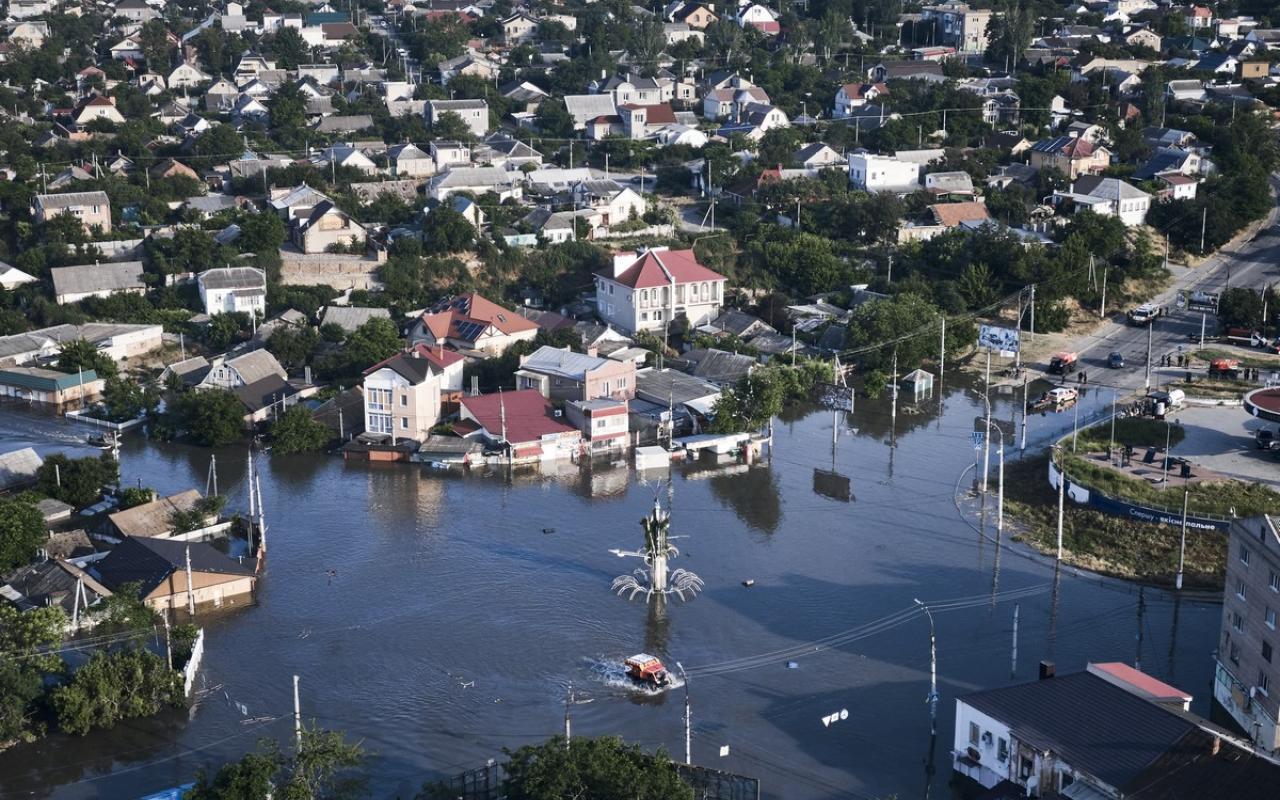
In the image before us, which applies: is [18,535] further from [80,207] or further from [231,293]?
[80,207]

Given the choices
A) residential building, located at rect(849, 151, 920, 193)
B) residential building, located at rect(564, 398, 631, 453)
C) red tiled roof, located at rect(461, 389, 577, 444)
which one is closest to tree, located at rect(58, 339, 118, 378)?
red tiled roof, located at rect(461, 389, 577, 444)

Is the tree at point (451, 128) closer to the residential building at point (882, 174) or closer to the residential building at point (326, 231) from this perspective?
the residential building at point (326, 231)

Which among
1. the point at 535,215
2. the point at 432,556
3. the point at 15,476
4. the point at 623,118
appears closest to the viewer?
the point at 432,556

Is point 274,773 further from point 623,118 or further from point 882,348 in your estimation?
point 623,118

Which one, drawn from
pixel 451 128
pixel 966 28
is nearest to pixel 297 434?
pixel 451 128

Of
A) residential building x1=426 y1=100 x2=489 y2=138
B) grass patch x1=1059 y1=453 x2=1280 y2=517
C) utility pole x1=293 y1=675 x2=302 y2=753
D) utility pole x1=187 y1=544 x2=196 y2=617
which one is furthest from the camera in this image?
residential building x1=426 y1=100 x2=489 y2=138

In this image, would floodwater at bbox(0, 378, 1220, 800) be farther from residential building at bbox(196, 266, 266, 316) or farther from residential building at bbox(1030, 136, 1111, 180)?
residential building at bbox(1030, 136, 1111, 180)

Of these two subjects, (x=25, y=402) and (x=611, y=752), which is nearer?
(x=611, y=752)

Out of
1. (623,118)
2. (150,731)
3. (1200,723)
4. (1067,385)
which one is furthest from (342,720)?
(623,118)
